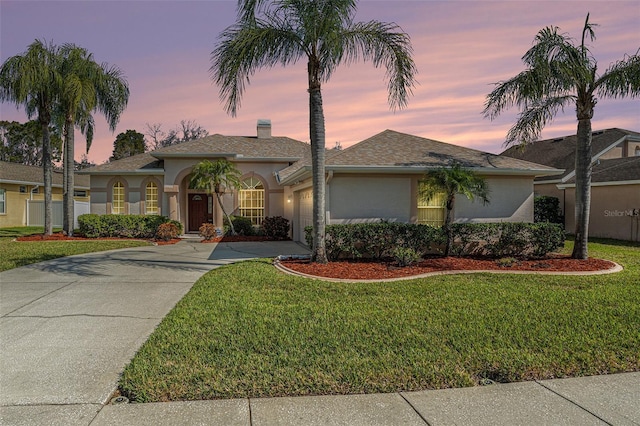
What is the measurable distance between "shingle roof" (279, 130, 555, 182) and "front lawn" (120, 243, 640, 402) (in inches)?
184

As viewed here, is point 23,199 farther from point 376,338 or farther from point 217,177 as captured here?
point 376,338

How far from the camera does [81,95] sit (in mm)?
16812

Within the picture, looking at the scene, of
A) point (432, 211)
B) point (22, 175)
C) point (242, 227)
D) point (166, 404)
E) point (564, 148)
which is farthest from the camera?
A: point (22, 175)

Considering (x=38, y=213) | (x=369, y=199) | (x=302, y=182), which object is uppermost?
(x=302, y=182)

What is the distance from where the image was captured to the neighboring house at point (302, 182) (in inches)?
455

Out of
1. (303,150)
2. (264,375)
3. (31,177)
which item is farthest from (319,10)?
(31,177)

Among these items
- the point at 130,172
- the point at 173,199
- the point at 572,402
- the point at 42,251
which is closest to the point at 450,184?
the point at 572,402

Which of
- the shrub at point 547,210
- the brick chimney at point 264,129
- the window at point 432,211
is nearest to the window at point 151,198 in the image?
the brick chimney at point 264,129

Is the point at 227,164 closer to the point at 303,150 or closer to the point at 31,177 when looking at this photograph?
the point at 303,150

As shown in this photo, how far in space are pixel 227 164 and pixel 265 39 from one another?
9.44 metres

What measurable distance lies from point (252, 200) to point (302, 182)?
563 centimetres

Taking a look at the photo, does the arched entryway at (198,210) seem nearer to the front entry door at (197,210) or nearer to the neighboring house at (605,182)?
the front entry door at (197,210)

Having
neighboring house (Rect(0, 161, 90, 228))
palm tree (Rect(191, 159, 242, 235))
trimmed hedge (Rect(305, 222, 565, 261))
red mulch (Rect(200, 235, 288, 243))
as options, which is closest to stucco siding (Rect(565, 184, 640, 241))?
trimmed hedge (Rect(305, 222, 565, 261))

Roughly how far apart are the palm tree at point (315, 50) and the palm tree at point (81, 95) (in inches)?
437
